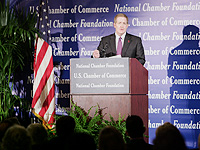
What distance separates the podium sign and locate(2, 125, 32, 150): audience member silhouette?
201 centimetres

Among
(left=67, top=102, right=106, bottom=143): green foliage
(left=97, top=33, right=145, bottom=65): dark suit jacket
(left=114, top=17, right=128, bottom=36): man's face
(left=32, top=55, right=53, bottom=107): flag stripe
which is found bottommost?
(left=67, top=102, right=106, bottom=143): green foliage

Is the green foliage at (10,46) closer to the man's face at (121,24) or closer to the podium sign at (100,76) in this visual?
the man's face at (121,24)

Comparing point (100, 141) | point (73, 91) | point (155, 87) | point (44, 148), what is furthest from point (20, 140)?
point (155, 87)

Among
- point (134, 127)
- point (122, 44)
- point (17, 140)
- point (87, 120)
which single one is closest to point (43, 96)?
point (122, 44)

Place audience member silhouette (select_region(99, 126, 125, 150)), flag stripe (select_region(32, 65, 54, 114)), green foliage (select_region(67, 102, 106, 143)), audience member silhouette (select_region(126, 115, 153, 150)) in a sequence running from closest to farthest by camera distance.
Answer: audience member silhouette (select_region(99, 126, 125, 150))
audience member silhouette (select_region(126, 115, 153, 150))
green foliage (select_region(67, 102, 106, 143))
flag stripe (select_region(32, 65, 54, 114))

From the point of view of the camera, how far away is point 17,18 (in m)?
7.38

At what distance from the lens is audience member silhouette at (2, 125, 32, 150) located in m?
2.77

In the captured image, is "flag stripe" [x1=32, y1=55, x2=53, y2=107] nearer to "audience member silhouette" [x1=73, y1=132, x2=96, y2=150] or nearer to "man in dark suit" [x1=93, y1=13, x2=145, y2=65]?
"man in dark suit" [x1=93, y1=13, x2=145, y2=65]

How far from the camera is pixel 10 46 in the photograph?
6820mm

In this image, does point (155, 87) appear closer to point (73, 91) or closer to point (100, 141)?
point (73, 91)

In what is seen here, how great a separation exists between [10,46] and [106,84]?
2.79 metres

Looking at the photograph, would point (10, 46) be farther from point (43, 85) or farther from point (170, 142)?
point (170, 142)

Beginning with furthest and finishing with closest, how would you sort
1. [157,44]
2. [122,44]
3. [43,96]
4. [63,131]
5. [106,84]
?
[157,44] < [122,44] < [43,96] < [106,84] < [63,131]

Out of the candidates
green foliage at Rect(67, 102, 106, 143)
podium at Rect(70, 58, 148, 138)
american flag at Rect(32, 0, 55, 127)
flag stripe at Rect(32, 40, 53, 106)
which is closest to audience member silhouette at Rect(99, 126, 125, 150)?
green foliage at Rect(67, 102, 106, 143)
